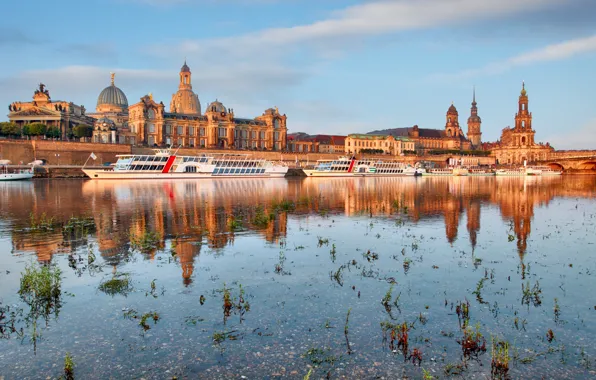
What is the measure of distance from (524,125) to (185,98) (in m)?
118

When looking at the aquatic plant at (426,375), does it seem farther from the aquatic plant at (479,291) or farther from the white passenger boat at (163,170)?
the white passenger boat at (163,170)

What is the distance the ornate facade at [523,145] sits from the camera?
166 metres

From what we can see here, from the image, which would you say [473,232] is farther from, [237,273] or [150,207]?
[150,207]

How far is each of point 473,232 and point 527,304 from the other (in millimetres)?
10720

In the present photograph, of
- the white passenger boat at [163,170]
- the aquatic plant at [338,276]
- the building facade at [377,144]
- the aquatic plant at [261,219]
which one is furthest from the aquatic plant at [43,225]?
the building facade at [377,144]

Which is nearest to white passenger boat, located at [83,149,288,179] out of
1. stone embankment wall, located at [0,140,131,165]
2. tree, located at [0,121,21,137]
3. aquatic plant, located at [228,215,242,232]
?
stone embankment wall, located at [0,140,131,165]

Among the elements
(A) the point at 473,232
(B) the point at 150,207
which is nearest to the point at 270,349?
(A) the point at 473,232

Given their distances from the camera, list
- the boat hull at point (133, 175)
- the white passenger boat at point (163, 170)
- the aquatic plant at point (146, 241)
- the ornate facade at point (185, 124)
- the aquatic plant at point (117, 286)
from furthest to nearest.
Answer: the ornate facade at point (185, 124), the white passenger boat at point (163, 170), the boat hull at point (133, 175), the aquatic plant at point (146, 241), the aquatic plant at point (117, 286)

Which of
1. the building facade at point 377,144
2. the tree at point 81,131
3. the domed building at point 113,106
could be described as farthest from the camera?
the building facade at point 377,144

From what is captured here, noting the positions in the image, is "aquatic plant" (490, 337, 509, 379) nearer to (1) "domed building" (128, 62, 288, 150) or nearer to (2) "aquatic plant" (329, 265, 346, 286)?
(2) "aquatic plant" (329, 265, 346, 286)

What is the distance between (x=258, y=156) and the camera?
123 metres

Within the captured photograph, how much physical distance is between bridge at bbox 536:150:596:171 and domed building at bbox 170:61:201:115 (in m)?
108

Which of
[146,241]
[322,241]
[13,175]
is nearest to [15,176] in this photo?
[13,175]

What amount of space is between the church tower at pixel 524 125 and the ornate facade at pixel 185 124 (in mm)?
88426
